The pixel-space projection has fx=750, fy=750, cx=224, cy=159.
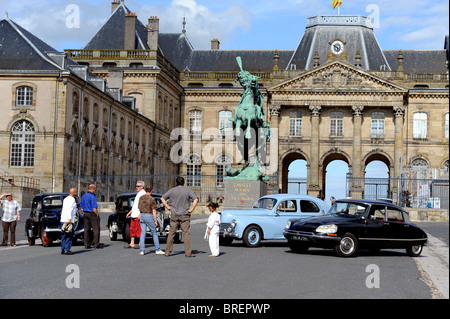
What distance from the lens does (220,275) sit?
12.6 metres

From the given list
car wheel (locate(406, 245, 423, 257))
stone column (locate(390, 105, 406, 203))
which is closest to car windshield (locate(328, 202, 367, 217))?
car wheel (locate(406, 245, 423, 257))

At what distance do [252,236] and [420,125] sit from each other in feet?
181

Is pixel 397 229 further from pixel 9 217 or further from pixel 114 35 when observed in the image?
pixel 114 35

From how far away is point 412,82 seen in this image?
71625 mm

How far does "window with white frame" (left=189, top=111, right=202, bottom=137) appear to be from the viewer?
74812mm

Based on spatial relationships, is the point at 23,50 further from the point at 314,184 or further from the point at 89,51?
the point at 314,184

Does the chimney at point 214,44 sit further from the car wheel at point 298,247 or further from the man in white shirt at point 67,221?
the man in white shirt at point 67,221

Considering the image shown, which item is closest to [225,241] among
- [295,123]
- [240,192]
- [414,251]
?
[414,251]

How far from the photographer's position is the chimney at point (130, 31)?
66500mm

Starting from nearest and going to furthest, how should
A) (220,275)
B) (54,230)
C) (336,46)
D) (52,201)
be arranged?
1. (220,275)
2. (54,230)
3. (52,201)
4. (336,46)

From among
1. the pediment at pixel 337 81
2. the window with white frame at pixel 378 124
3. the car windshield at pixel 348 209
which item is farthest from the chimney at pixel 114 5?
the car windshield at pixel 348 209

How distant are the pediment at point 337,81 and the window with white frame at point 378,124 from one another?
2966 mm
